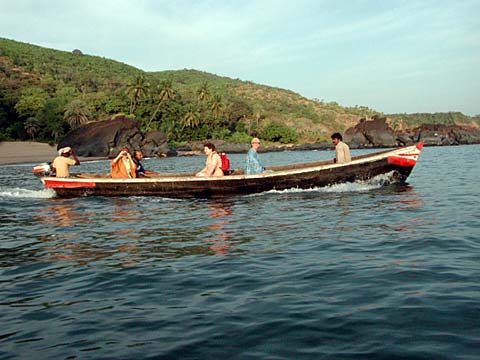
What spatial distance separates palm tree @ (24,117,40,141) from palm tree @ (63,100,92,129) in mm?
3867

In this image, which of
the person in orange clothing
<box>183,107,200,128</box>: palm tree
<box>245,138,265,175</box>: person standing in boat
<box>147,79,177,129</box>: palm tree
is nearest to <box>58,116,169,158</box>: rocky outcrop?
<box>147,79,177,129</box>: palm tree

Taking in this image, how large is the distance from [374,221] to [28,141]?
6222cm

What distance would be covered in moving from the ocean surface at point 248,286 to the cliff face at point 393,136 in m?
61.5

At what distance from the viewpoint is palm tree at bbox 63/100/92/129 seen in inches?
2613

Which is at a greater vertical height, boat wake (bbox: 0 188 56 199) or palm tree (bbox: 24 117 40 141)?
palm tree (bbox: 24 117 40 141)

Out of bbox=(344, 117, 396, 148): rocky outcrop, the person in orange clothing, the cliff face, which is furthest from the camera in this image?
the cliff face

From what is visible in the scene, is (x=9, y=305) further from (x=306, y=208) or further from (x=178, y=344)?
(x=306, y=208)

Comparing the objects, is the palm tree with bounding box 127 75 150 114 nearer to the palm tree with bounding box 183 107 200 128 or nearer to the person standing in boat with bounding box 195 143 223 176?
the palm tree with bounding box 183 107 200 128

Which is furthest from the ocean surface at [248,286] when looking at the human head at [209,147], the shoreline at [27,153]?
the shoreline at [27,153]

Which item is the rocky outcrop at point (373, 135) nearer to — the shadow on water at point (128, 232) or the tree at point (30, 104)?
the tree at point (30, 104)

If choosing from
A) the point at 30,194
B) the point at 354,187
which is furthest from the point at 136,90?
the point at 354,187

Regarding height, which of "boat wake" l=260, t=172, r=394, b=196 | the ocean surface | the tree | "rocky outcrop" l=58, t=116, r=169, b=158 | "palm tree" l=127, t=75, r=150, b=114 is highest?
"palm tree" l=127, t=75, r=150, b=114

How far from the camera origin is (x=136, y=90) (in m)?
73.4

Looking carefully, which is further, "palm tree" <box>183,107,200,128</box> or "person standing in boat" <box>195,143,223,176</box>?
"palm tree" <box>183,107,200,128</box>
